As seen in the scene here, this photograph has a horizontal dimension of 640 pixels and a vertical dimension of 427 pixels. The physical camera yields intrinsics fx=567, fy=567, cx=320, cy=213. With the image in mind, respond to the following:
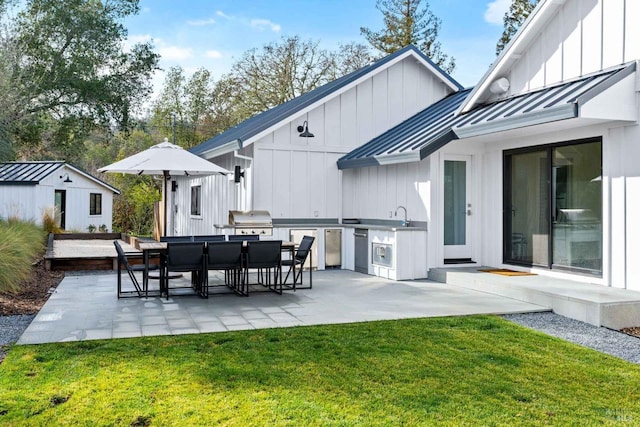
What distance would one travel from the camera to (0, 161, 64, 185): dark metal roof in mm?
21227

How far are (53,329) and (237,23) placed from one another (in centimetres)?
2479

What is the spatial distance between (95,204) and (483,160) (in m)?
20.4

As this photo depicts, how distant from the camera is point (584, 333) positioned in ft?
20.2

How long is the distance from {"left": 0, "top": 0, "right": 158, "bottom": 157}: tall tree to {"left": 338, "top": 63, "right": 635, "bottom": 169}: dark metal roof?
11474 mm

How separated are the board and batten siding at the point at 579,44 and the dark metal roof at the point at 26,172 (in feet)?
59.9

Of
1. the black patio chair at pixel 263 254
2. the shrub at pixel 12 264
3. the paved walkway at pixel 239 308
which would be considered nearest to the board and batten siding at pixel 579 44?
the paved walkway at pixel 239 308

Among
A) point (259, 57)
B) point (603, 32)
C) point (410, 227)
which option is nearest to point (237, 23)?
point (259, 57)

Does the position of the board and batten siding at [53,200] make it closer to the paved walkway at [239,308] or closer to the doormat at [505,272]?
the paved walkway at [239,308]

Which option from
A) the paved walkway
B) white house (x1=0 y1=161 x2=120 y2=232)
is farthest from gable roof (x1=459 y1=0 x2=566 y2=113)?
white house (x1=0 y1=161 x2=120 y2=232)

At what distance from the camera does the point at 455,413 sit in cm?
377

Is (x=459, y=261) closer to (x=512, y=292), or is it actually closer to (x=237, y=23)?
(x=512, y=292)

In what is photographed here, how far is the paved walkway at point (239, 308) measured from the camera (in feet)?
19.9

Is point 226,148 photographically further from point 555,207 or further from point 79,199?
point 79,199

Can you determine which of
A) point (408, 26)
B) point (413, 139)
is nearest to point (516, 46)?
point (413, 139)
